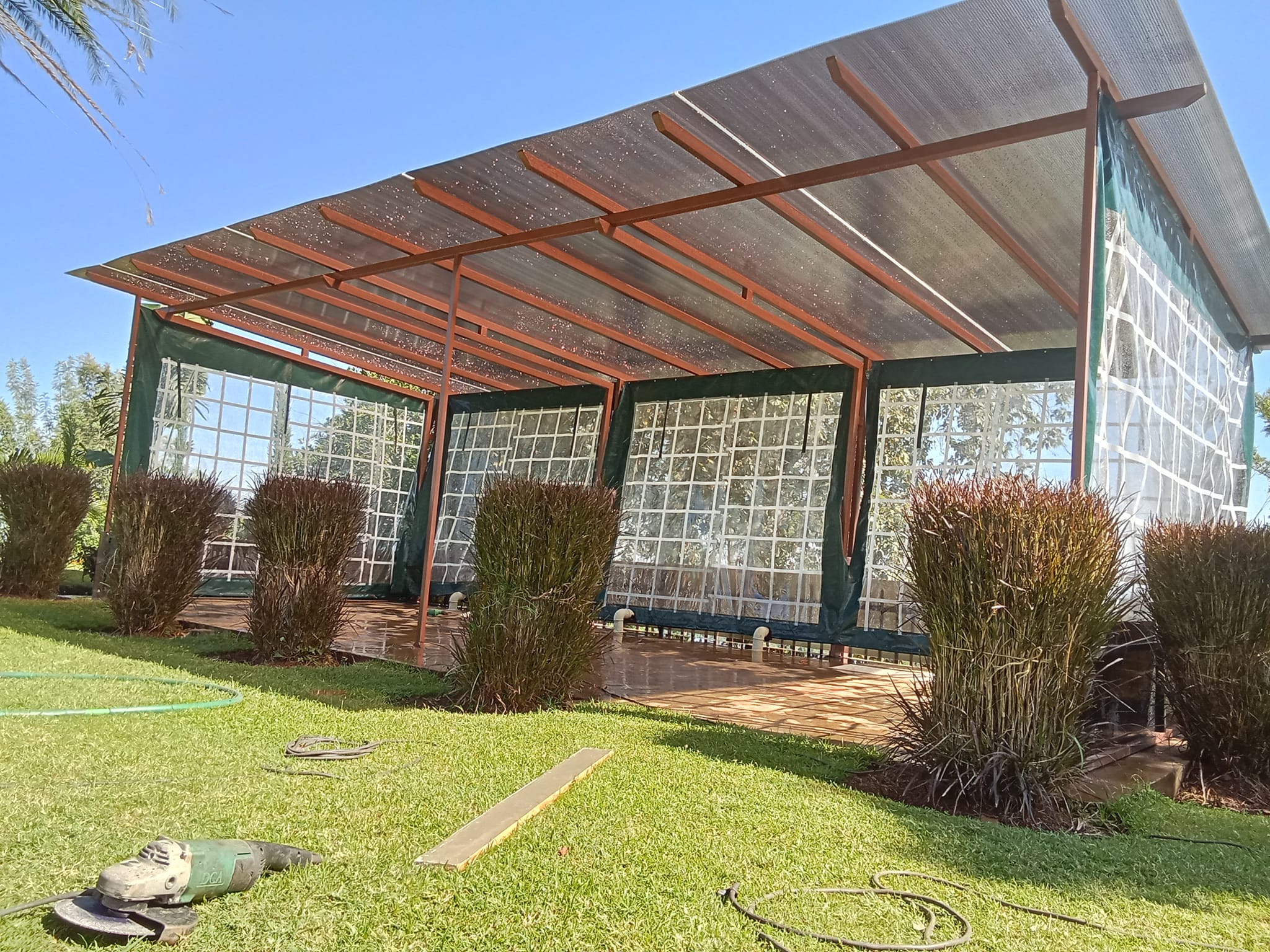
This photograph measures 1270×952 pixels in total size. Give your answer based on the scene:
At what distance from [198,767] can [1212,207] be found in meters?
7.19

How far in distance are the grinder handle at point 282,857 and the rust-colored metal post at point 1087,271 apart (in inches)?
154

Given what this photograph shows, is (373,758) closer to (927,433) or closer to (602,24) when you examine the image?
(927,433)

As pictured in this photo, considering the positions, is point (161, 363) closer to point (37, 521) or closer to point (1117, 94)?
point (37, 521)

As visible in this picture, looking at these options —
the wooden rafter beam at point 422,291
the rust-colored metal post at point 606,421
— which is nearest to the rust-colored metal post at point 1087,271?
the wooden rafter beam at point 422,291

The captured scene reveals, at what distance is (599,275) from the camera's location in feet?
25.4

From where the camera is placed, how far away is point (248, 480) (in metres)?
11.1

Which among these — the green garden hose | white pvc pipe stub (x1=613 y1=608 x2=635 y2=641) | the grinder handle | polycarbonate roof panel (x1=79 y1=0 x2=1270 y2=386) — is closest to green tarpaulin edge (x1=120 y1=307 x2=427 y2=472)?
polycarbonate roof panel (x1=79 y1=0 x2=1270 y2=386)

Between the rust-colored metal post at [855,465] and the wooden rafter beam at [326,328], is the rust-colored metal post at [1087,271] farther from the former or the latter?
the wooden rafter beam at [326,328]

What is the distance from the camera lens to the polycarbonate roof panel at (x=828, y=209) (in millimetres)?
4594

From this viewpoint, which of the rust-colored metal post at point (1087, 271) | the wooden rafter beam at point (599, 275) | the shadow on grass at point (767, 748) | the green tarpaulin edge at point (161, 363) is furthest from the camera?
the green tarpaulin edge at point (161, 363)

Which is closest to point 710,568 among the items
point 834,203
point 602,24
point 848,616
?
point 848,616

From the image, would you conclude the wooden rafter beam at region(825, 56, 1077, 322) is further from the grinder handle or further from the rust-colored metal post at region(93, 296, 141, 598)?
the rust-colored metal post at region(93, 296, 141, 598)

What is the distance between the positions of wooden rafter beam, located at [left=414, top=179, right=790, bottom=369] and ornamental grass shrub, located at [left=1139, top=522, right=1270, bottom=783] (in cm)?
496

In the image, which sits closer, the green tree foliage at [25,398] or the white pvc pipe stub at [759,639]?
the white pvc pipe stub at [759,639]
